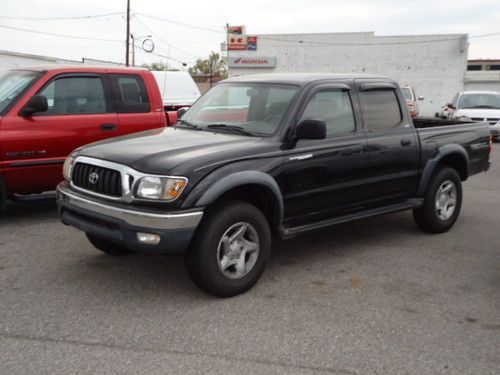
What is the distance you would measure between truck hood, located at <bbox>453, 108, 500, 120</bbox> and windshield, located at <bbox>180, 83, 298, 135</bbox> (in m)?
13.6

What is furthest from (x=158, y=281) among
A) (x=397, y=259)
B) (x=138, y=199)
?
(x=397, y=259)

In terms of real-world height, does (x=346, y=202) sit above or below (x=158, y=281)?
above

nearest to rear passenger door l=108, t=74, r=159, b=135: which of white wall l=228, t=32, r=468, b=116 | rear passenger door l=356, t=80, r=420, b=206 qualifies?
rear passenger door l=356, t=80, r=420, b=206

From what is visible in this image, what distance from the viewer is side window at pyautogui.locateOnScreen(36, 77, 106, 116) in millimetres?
6512

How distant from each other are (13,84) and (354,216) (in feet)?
14.0

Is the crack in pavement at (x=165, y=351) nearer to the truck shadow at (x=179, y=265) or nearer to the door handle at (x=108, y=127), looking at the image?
the truck shadow at (x=179, y=265)

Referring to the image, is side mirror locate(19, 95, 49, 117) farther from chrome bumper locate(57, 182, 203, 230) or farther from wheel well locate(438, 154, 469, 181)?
wheel well locate(438, 154, 469, 181)

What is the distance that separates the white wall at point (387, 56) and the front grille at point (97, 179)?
122 ft

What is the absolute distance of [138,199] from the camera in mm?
3990

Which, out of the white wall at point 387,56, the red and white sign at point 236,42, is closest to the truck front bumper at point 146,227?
the white wall at point 387,56

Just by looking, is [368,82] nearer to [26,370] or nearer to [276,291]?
[276,291]

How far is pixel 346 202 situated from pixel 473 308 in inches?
58.3

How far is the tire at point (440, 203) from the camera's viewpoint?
6.09 m

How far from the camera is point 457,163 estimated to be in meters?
6.52
